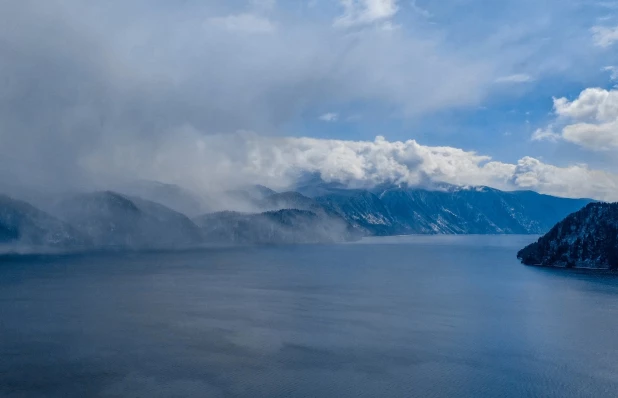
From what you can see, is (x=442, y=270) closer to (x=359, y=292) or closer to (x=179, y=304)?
(x=359, y=292)

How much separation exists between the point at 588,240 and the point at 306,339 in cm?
14247

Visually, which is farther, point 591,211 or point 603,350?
point 591,211

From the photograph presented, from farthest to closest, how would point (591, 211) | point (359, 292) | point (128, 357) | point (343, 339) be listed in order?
point (591, 211), point (359, 292), point (343, 339), point (128, 357)

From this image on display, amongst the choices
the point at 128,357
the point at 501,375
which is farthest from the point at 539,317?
the point at 128,357

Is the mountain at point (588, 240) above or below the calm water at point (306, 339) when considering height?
above

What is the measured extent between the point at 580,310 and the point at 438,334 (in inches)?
1650

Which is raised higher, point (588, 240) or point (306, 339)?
point (588, 240)

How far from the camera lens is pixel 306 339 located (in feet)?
241

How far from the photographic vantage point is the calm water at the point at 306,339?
52.6 m

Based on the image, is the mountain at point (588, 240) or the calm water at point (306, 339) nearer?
the calm water at point (306, 339)

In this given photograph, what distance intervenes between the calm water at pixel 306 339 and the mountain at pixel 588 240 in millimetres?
27820

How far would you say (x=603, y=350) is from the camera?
67625mm

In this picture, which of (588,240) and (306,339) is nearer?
(306,339)

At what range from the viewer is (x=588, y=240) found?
171 m
